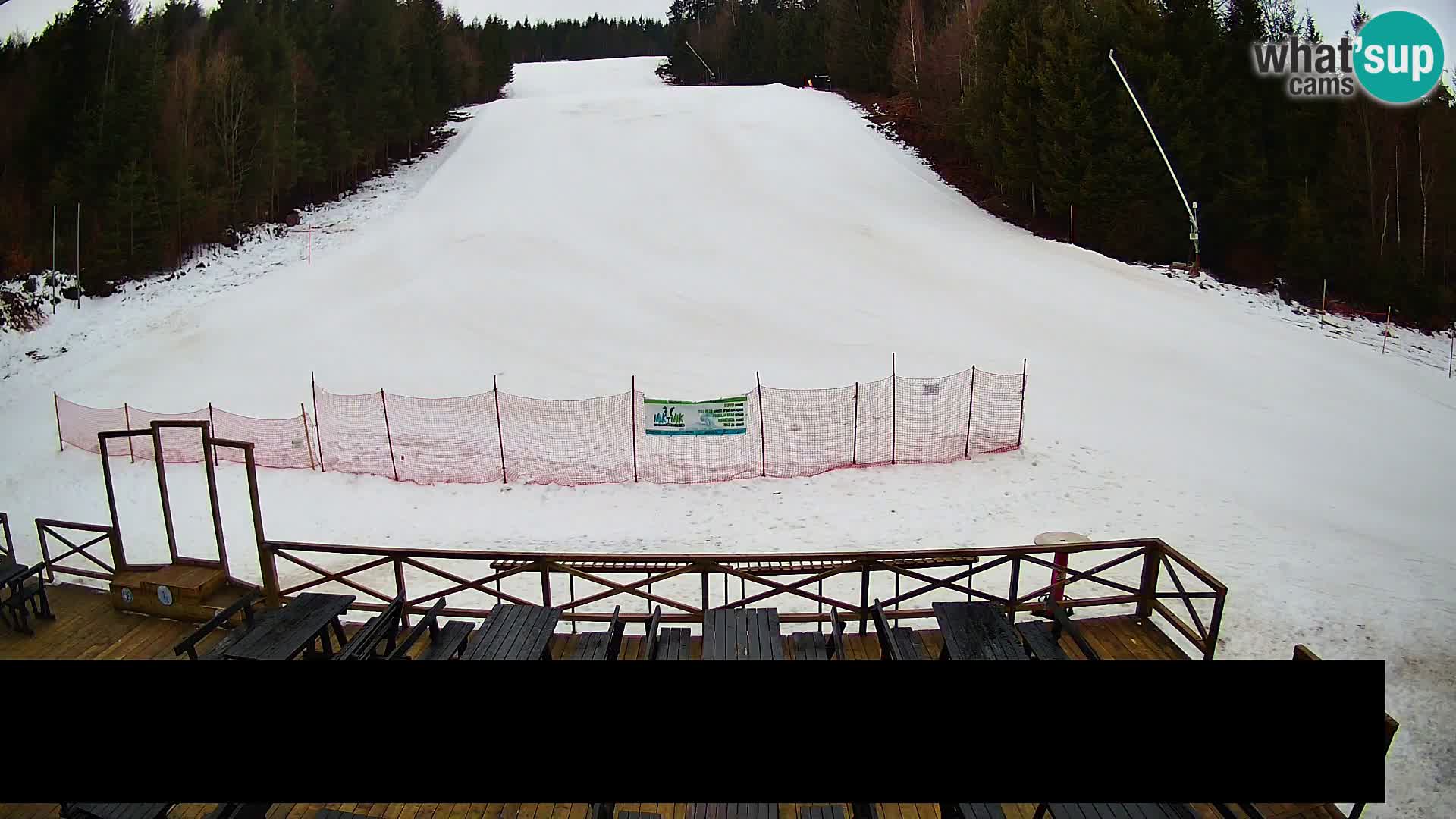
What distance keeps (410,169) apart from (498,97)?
755 inches

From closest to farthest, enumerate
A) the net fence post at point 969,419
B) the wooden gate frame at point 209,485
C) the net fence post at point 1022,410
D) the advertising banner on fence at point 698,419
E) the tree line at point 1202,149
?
the wooden gate frame at point 209,485
the tree line at point 1202,149
the advertising banner on fence at point 698,419
the net fence post at point 969,419
the net fence post at point 1022,410

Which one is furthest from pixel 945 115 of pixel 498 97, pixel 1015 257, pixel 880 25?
pixel 498 97

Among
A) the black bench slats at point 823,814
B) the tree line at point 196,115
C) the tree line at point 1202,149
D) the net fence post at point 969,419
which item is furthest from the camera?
the net fence post at point 969,419

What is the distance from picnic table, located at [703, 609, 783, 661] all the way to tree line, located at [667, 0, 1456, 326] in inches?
288

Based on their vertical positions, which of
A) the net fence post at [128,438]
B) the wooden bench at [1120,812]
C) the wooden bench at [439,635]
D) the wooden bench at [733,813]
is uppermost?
the wooden bench at [1120,812]

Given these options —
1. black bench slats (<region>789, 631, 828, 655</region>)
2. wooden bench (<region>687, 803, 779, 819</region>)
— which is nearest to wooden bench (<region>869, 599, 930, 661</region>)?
black bench slats (<region>789, 631, 828, 655</region>)

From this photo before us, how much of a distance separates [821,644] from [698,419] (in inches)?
281

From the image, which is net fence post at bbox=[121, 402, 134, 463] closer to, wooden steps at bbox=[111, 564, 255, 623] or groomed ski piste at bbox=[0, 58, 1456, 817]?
groomed ski piste at bbox=[0, 58, 1456, 817]

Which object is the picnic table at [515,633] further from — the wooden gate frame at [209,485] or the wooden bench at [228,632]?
the wooden gate frame at [209,485]

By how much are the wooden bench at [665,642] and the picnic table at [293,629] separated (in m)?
1.82

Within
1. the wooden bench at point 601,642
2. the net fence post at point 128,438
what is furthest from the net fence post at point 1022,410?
the net fence post at point 128,438

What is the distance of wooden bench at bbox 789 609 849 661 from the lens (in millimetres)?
4863

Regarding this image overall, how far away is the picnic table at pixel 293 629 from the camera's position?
4594 millimetres

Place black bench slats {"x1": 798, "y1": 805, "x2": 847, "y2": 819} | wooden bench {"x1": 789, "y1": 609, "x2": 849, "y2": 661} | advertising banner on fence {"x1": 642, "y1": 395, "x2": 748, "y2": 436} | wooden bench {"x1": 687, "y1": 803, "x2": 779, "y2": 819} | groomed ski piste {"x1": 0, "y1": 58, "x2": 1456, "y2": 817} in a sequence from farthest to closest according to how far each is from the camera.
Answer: advertising banner on fence {"x1": 642, "y1": 395, "x2": 748, "y2": 436}, groomed ski piste {"x1": 0, "y1": 58, "x2": 1456, "y2": 817}, wooden bench {"x1": 789, "y1": 609, "x2": 849, "y2": 661}, black bench slats {"x1": 798, "y1": 805, "x2": 847, "y2": 819}, wooden bench {"x1": 687, "y1": 803, "x2": 779, "y2": 819}
